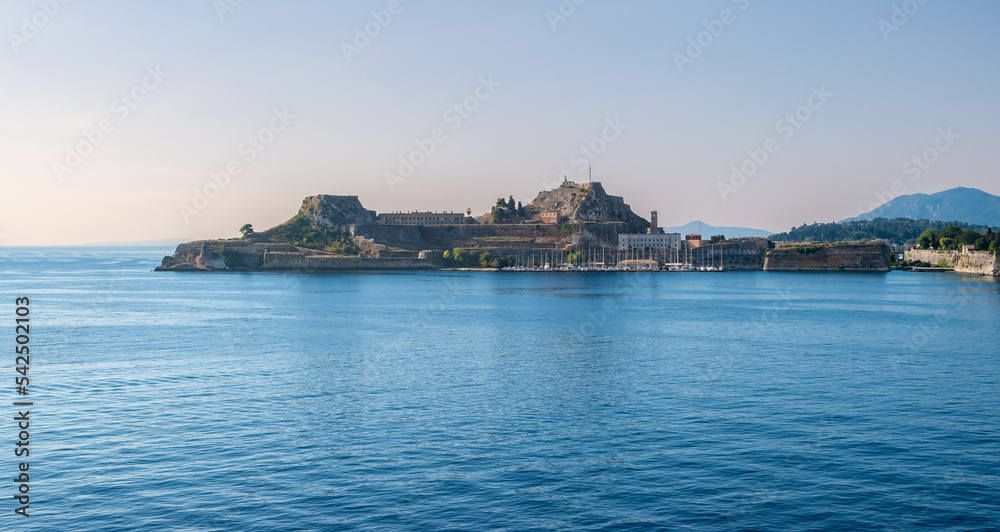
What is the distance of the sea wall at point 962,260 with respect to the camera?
372 feet

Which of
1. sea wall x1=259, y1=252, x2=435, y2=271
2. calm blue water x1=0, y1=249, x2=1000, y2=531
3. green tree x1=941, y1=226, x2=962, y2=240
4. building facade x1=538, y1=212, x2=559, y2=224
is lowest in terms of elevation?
calm blue water x1=0, y1=249, x2=1000, y2=531

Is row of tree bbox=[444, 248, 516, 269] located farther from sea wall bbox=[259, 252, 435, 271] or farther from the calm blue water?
the calm blue water

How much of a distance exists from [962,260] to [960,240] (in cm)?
1334

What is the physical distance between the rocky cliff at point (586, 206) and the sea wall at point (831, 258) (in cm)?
2924

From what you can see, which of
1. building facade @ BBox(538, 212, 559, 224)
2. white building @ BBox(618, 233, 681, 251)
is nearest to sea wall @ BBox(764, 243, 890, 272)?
white building @ BBox(618, 233, 681, 251)

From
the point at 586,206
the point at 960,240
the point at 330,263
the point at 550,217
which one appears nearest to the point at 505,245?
the point at 550,217

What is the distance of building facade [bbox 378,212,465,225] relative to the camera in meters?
162

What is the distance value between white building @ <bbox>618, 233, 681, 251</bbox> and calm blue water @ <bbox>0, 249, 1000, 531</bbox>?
106 meters

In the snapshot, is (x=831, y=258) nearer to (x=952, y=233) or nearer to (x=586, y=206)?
(x=952, y=233)

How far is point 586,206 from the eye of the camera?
164 m

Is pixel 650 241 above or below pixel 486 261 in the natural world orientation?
above

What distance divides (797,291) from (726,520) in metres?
79.6

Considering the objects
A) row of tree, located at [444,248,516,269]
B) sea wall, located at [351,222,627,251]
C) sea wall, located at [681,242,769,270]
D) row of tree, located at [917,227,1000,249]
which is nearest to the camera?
row of tree, located at [917,227,1000,249]

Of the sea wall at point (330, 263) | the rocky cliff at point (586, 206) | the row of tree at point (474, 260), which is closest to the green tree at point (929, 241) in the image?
the rocky cliff at point (586, 206)
